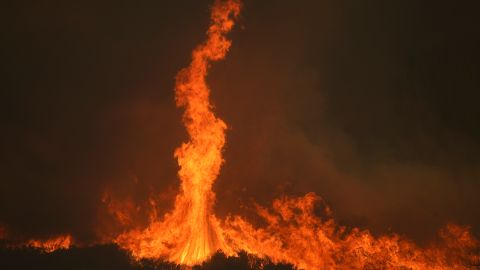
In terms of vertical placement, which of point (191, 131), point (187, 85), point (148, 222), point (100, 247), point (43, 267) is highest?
point (187, 85)

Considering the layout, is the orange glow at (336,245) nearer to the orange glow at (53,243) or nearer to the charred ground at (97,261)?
the charred ground at (97,261)

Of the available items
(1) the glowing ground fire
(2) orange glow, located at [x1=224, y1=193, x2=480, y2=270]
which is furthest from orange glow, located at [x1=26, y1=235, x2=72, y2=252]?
(2) orange glow, located at [x1=224, y1=193, x2=480, y2=270]

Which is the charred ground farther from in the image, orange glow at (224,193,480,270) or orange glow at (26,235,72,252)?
orange glow at (224,193,480,270)

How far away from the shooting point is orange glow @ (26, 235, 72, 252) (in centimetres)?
2019

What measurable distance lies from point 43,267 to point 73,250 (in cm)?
135

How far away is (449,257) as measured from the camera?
19.8 metres

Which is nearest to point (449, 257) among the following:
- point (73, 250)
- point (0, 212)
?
point (73, 250)

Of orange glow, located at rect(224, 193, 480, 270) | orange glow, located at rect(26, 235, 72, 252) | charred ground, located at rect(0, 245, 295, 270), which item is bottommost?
charred ground, located at rect(0, 245, 295, 270)

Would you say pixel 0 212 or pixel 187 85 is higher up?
pixel 187 85

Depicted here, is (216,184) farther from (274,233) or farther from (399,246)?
(399,246)

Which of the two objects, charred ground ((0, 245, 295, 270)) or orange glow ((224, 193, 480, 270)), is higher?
orange glow ((224, 193, 480, 270))

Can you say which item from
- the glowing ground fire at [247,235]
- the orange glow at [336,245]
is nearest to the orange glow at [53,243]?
the glowing ground fire at [247,235]

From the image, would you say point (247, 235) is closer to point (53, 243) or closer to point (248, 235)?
point (248, 235)

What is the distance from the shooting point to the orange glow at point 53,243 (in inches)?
795
